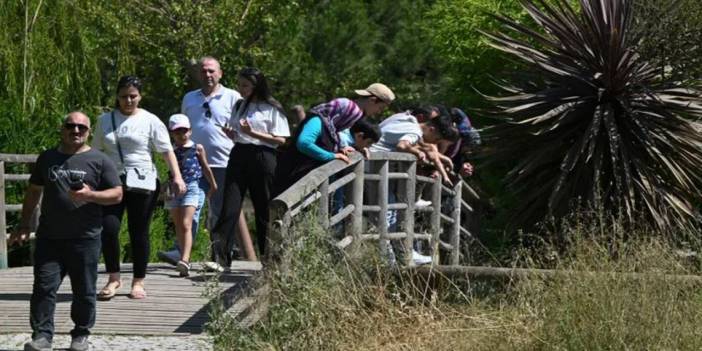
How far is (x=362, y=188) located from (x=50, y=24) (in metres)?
8.48

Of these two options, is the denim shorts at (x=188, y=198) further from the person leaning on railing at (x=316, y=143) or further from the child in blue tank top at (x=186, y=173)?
the person leaning on railing at (x=316, y=143)

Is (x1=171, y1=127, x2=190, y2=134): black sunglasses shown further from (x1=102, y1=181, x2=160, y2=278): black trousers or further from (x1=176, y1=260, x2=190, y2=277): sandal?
(x1=176, y1=260, x2=190, y2=277): sandal

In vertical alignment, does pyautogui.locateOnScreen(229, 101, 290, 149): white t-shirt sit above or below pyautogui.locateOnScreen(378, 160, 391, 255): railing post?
above

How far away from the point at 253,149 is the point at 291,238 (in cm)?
292

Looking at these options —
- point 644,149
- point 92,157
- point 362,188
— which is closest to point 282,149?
point 362,188

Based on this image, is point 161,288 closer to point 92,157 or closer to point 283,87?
point 92,157

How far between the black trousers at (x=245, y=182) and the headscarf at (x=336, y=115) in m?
0.68

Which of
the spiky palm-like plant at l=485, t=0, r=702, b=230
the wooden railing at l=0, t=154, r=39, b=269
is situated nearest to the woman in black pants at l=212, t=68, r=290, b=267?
the wooden railing at l=0, t=154, r=39, b=269

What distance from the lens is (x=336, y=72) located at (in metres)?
29.8

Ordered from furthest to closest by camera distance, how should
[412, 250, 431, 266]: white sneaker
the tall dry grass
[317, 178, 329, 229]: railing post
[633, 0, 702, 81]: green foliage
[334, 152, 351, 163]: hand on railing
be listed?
[633, 0, 702, 81]: green foliage < [412, 250, 431, 266]: white sneaker < [334, 152, 351, 163]: hand on railing < [317, 178, 329, 229]: railing post < the tall dry grass

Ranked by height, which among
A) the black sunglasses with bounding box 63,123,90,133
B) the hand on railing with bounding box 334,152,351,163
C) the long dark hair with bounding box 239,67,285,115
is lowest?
the hand on railing with bounding box 334,152,351,163

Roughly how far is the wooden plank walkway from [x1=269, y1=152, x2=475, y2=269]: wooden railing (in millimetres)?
599

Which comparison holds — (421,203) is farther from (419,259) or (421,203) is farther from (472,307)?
(472,307)

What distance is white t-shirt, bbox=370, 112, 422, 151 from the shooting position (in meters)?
13.4
